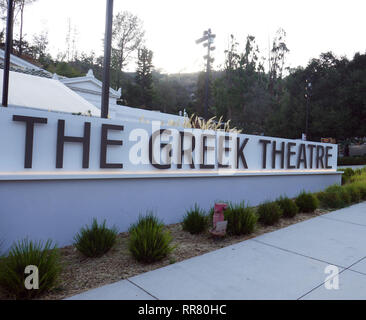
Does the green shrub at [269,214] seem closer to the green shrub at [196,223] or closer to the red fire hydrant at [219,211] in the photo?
the green shrub at [196,223]

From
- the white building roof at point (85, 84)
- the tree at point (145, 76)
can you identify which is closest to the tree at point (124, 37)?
the tree at point (145, 76)

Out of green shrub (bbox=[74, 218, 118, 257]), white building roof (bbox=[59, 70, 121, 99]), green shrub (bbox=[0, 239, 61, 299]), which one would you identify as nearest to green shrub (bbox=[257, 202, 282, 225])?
green shrub (bbox=[74, 218, 118, 257])

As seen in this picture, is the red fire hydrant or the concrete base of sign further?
the red fire hydrant

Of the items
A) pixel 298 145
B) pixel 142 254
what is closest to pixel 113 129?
pixel 142 254

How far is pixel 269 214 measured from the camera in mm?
5809

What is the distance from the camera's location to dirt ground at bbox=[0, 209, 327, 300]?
10.3 ft

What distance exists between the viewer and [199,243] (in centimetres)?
462

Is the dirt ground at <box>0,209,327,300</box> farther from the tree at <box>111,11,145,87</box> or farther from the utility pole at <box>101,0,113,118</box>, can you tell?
the tree at <box>111,11,145,87</box>

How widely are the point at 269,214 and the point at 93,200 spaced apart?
3.45 m

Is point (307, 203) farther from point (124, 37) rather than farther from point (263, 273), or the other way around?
point (124, 37)

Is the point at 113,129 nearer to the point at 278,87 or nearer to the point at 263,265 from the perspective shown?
the point at 263,265

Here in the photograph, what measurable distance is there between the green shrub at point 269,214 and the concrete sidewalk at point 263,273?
538 mm

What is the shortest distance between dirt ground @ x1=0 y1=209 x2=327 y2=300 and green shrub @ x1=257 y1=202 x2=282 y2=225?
2.51 feet

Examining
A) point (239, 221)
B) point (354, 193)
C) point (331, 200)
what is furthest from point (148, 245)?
point (354, 193)
